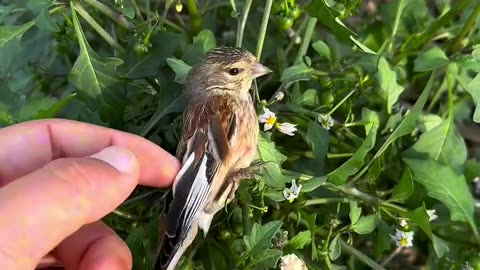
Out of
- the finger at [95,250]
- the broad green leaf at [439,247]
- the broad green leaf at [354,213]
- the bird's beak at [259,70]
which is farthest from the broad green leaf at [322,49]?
the finger at [95,250]

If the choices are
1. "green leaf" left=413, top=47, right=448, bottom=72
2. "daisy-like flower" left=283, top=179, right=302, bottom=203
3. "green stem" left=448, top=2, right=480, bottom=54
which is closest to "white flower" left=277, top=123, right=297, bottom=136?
"daisy-like flower" left=283, top=179, right=302, bottom=203

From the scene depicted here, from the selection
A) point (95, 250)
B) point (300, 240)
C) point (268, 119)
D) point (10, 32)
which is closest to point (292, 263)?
point (300, 240)

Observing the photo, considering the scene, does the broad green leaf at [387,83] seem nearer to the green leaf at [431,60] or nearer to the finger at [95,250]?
the green leaf at [431,60]

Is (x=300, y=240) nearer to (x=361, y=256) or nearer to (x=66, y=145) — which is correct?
(x=361, y=256)

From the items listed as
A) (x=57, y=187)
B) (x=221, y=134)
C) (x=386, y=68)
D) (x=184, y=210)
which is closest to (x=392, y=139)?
(x=386, y=68)

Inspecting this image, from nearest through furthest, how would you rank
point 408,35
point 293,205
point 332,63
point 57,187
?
point 57,187, point 293,205, point 332,63, point 408,35

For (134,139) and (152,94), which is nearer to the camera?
(134,139)

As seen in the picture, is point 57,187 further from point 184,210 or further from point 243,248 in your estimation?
point 243,248
